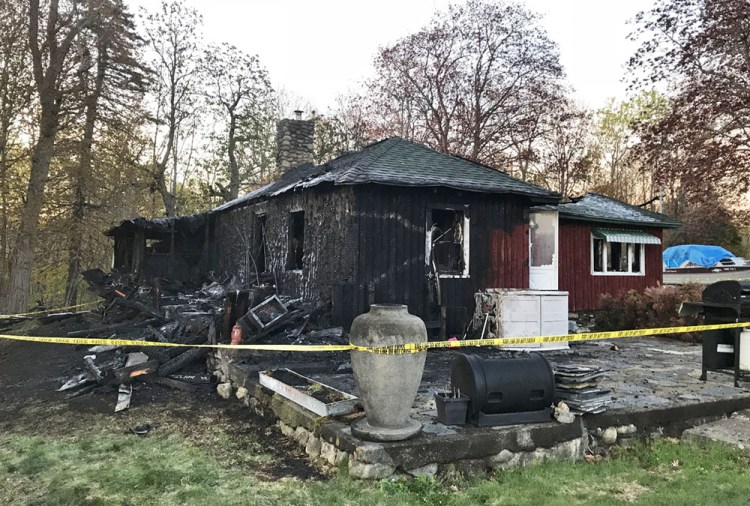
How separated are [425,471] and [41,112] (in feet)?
52.8

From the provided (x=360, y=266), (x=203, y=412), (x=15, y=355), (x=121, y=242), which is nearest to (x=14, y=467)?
(x=203, y=412)

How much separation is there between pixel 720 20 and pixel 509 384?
12.2 metres

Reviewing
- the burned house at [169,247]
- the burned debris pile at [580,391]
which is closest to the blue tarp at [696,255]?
the burned house at [169,247]

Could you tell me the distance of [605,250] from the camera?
16.1 m

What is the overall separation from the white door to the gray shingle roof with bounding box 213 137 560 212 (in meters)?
0.52

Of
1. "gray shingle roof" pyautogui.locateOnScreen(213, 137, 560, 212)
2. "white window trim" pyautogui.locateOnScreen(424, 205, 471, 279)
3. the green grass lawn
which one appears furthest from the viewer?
"white window trim" pyautogui.locateOnScreen(424, 205, 471, 279)

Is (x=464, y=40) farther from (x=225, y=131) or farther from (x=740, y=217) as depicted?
(x=740, y=217)

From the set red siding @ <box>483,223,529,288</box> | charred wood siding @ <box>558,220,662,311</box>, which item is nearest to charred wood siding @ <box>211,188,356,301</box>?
red siding @ <box>483,223,529,288</box>

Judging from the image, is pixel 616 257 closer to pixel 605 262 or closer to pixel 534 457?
pixel 605 262

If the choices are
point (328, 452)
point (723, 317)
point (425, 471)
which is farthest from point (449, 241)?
point (425, 471)

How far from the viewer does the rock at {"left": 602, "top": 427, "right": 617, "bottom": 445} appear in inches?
200

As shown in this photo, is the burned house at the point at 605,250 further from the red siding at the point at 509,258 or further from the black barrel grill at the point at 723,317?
the black barrel grill at the point at 723,317

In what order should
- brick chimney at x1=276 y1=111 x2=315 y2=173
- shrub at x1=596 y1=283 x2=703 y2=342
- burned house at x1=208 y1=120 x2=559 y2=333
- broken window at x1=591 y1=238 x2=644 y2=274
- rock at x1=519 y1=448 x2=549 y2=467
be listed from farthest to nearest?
brick chimney at x1=276 y1=111 x2=315 y2=173
broken window at x1=591 y1=238 x2=644 y2=274
shrub at x1=596 y1=283 x2=703 y2=342
burned house at x1=208 y1=120 x2=559 y2=333
rock at x1=519 y1=448 x2=549 y2=467

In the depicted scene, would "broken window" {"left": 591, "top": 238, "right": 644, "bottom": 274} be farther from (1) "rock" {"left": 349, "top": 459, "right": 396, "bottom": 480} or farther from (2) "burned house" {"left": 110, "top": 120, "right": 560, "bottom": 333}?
(1) "rock" {"left": 349, "top": 459, "right": 396, "bottom": 480}
